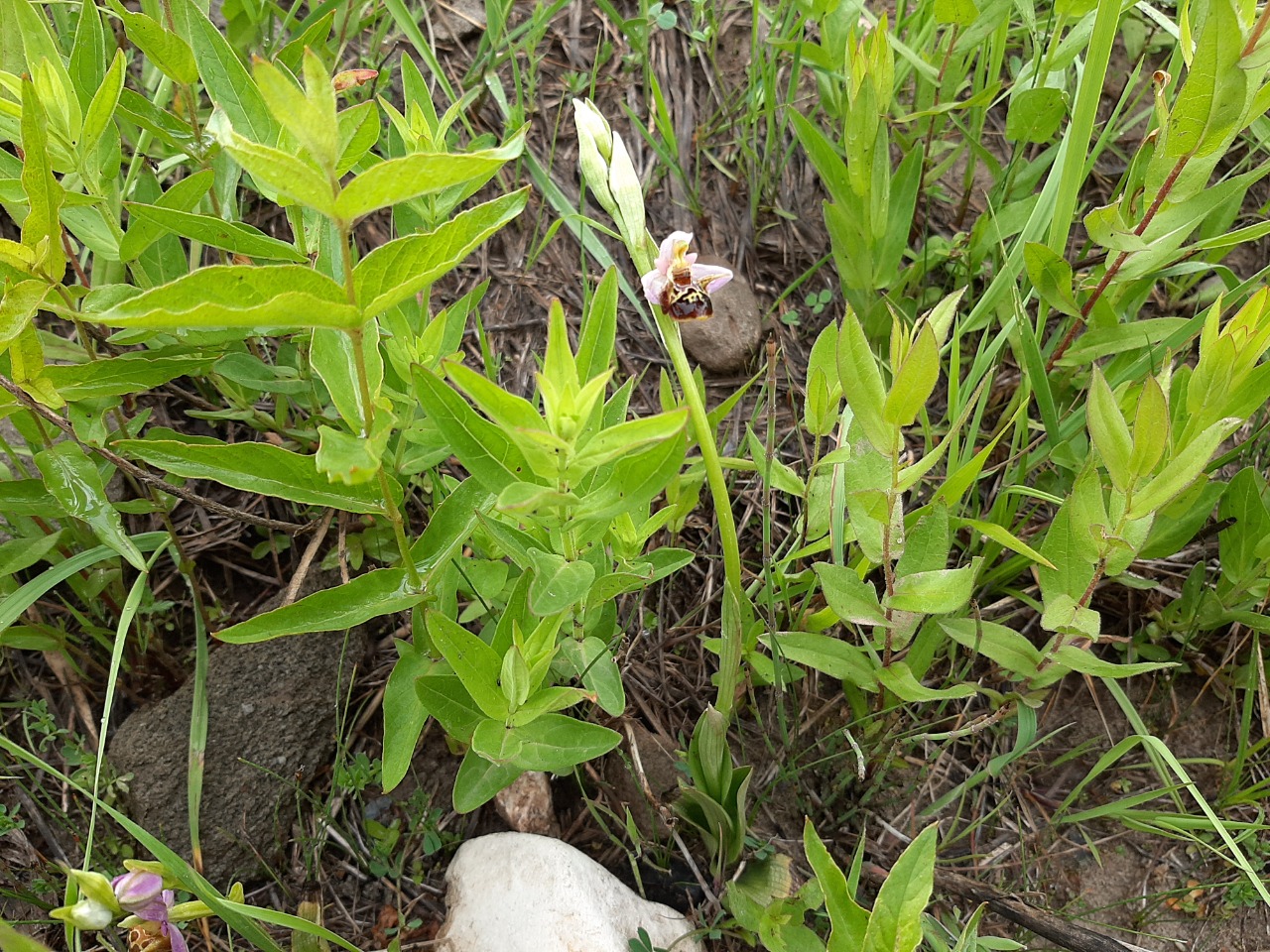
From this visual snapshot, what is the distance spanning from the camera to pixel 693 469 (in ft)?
6.86

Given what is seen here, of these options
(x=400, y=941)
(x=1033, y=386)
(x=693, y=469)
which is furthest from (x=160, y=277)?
(x=1033, y=386)

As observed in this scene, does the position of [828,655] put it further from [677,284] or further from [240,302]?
[240,302]

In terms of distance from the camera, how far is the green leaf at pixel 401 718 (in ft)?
5.54

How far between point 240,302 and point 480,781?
98 centimetres

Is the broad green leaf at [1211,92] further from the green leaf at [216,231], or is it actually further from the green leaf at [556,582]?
the green leaf at [216,231]

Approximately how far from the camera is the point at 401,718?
1.74 metres

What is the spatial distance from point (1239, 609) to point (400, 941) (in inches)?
78.4

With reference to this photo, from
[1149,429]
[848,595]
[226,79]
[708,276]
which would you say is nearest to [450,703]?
[848,595]

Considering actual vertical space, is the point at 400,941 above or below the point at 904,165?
below

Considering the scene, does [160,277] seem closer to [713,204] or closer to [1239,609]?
[713,204]

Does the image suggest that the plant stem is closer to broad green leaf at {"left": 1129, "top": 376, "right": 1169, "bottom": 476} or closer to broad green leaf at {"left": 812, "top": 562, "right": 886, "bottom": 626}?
broad green leaf at {"left": 1129, "top": 376, "right": 1169, "bottom": 476}

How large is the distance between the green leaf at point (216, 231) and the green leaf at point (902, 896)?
1467 mm

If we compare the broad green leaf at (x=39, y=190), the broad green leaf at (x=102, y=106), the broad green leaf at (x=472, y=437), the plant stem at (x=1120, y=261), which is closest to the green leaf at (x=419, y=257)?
the broad green leaf at (x=472, y=437)

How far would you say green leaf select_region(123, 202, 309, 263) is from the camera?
5.35ft
